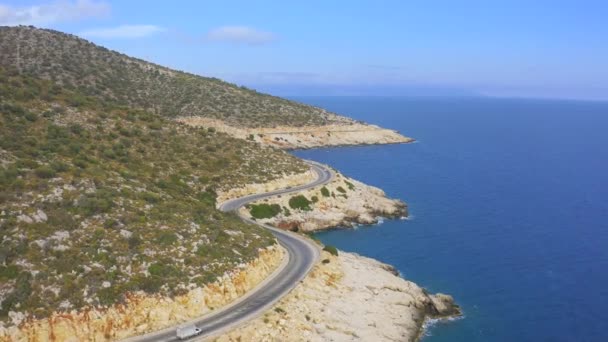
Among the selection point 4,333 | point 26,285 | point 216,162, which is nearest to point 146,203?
point 26,285

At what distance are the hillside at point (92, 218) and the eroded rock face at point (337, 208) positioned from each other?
35.4ft

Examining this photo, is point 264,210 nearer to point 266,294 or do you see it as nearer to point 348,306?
point 266,294

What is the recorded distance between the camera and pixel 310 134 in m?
168

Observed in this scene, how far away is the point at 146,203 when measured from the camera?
49.8m

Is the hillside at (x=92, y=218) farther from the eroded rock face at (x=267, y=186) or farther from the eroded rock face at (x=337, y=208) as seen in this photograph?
the eroded rock face at (x=337, y=208)

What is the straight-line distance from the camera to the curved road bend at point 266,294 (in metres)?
38.2

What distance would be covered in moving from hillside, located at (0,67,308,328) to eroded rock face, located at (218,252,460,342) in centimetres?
603

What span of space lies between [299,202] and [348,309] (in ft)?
111

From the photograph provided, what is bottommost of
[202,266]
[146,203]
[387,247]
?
[387,247]

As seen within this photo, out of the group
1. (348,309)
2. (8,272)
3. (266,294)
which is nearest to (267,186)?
(266,294)

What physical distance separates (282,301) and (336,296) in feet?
21.1

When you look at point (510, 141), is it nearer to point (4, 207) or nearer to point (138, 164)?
point (138, 164)

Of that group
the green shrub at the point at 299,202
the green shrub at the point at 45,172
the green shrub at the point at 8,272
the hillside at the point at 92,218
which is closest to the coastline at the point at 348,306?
the green shrub at the point at 299,202

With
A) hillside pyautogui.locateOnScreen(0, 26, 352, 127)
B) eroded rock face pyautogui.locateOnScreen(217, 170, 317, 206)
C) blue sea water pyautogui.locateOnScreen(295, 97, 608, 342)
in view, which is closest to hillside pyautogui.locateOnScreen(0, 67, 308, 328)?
eroded rock face pyautogui.locateOnScreen(217, 170, 317, 206)
